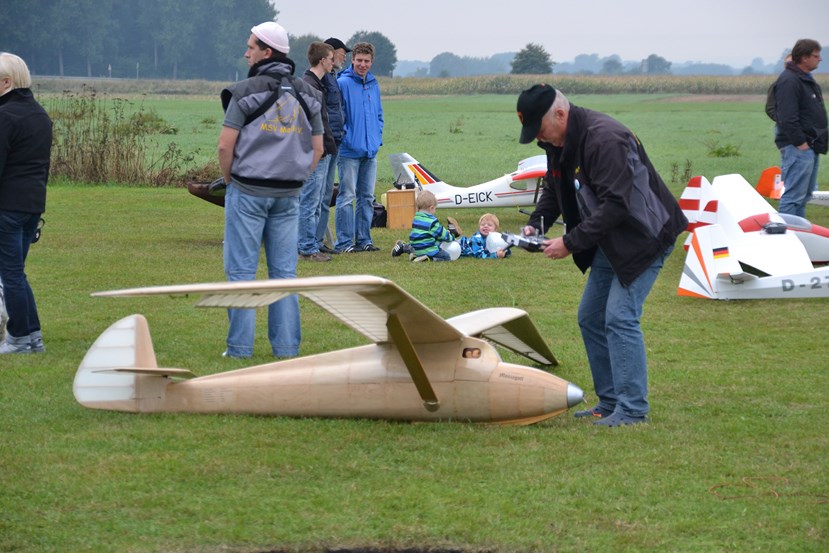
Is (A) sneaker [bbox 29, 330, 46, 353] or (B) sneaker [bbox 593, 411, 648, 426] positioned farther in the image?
(A) sneaker [bbox 29, 330, 46, 353]

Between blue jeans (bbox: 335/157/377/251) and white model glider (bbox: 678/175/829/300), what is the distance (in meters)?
3.67

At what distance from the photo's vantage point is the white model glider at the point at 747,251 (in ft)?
31.1

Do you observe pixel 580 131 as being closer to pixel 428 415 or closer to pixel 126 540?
pixel 428 415

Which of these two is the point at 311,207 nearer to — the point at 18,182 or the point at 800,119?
the point at 18,182

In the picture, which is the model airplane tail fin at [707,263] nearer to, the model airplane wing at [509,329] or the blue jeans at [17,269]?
the model airplane wing at [509,329]

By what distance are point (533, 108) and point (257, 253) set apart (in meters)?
2.49

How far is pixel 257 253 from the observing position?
705cm

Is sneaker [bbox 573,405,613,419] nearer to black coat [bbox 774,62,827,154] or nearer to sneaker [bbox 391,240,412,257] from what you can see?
sneaker [bbox 391,240,412,257]

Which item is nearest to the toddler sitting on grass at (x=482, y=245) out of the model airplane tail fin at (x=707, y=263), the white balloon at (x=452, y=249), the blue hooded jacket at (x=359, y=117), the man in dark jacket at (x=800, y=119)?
the white balloon at (x=452, y=249)

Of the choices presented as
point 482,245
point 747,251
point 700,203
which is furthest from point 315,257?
point 747,251

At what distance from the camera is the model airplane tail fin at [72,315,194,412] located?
5715 mm

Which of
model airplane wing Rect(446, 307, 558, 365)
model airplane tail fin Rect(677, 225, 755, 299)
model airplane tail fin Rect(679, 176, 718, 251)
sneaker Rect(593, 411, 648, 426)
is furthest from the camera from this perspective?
model airplane tail fin Rect(679, 176, 718, 251)

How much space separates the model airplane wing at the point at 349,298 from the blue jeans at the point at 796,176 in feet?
25.2

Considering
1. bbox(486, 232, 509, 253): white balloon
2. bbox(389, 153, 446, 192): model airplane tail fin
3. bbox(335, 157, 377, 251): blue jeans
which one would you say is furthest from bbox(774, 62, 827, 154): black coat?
bbox(389, 153, 446, 192): model airplane tail fin
